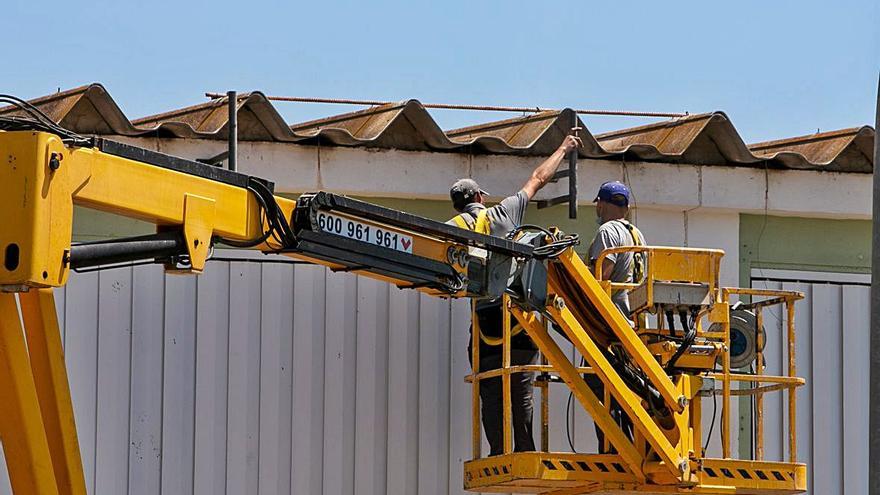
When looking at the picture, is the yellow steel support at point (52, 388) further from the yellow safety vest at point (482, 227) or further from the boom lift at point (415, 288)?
the yellow safety vest at point (482, 227)

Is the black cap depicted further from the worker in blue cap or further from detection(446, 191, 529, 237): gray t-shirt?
the worker in blue cap

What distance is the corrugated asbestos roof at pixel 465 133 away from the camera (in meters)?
14.7

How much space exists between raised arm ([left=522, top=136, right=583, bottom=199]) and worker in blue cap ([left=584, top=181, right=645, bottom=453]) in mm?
458

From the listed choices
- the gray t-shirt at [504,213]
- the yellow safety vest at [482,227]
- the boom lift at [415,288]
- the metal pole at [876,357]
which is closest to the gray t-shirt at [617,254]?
the boom lift at [415,288]

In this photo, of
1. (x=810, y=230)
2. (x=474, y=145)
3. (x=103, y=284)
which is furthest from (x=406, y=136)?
(x=810, y=230)

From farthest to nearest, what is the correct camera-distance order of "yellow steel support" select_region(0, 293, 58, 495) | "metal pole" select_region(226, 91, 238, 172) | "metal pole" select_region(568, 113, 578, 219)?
1. "metal pole" select_region(568, 113, 578, 219)
2. "metal pole" select_region(226, 91, 238, 172)
3. "yellow steel support" select_region(0, 293, 58, 495)

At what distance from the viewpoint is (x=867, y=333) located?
53.1 ft

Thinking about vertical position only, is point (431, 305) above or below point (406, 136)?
below

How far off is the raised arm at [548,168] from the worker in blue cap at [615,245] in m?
0.46

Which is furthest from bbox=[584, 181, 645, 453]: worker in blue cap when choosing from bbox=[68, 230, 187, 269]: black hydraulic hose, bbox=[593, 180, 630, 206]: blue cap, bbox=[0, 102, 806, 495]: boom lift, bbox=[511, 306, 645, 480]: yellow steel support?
bbox=[68, 230, 187, 269]: black hydraulic hose

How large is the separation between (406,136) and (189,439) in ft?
10.2

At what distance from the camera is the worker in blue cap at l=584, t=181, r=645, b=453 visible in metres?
14.1

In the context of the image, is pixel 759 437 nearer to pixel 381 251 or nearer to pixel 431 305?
pixel 431 305

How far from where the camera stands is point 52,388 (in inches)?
420
